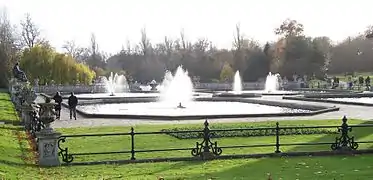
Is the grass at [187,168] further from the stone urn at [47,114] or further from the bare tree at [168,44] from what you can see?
the bare tree at [168,44]

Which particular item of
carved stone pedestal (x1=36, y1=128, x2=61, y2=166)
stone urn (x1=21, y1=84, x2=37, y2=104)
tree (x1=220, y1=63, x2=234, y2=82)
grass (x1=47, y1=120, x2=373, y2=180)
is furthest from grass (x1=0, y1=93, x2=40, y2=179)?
tree (x1=220, y1=63, x2=234, y2=82)

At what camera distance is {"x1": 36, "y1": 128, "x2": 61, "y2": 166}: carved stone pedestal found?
13391 mm

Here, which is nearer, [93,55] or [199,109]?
[199,109]

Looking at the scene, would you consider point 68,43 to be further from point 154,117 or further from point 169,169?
point 169,169

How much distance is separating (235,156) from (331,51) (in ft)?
275

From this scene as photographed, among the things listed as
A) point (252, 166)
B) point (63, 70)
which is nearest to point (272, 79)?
point (63, 70)

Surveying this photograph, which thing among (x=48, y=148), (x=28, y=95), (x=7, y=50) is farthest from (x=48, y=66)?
(x=48, y=148)

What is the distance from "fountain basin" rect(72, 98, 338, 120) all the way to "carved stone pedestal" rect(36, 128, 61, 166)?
504 inches

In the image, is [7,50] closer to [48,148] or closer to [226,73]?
[226,73]

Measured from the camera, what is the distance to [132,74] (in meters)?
113

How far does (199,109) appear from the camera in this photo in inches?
1336

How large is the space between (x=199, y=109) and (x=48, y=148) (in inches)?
821

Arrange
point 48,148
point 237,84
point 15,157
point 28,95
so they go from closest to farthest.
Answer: point 48,148 → point 15,157 → point 28,95 → point 237,84

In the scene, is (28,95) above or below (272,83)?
below
